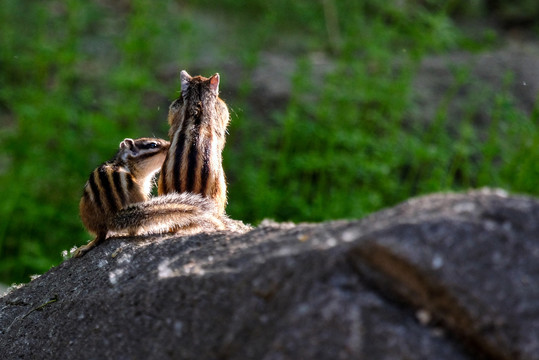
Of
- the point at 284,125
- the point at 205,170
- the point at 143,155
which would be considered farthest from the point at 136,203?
the point at 284,125

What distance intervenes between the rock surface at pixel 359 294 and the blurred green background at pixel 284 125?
13.1 feet

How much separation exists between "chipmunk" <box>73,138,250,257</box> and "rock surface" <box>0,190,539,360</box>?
993mm

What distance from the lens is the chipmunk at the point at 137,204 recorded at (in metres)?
4.79

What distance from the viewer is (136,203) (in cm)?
506

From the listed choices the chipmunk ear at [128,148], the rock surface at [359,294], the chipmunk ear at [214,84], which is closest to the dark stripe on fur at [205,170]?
the chipmunk ear at [128,148]

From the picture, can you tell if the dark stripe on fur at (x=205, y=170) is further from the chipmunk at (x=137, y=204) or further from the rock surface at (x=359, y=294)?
the rock surface at (x=359, y=294)

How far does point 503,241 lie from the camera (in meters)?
2.90

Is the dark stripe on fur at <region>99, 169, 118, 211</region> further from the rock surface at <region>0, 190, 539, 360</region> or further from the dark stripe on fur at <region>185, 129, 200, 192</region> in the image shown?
the rock surface at <region>0, 190, 539, 360</region>

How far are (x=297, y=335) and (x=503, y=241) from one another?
0.75m

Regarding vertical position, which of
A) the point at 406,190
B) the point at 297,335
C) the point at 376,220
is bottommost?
the point at 406,190

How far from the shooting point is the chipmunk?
4.79 metres

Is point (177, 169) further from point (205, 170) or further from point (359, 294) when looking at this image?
point (359, 294)

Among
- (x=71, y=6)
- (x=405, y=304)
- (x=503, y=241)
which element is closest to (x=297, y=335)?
(x=405, y=304)

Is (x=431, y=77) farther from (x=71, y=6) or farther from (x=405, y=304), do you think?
(x=405, y=304)
